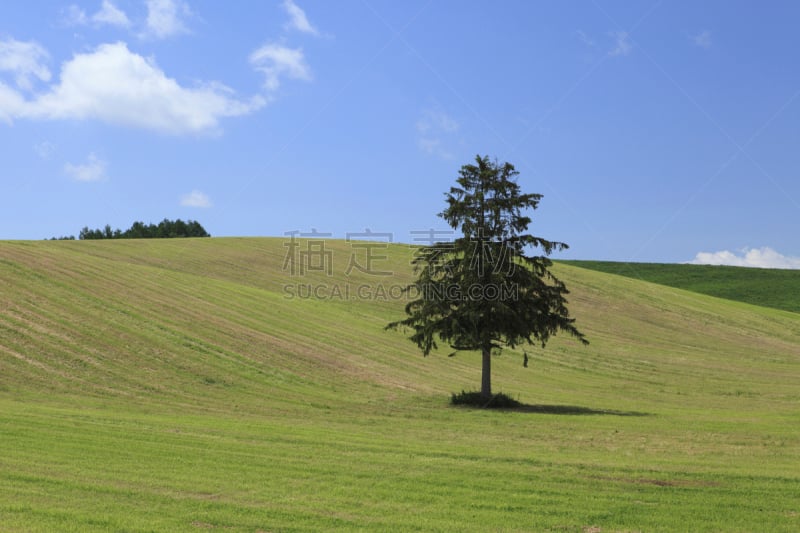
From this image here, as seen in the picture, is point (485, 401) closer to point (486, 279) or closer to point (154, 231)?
point (486, 279)

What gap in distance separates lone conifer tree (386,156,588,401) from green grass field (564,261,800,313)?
3070 inches

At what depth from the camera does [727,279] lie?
383 ft

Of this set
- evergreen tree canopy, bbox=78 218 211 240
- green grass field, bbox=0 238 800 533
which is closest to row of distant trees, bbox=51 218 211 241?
evergreen tree canopy, bbox=78 218 211 240

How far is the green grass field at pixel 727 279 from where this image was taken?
103 m

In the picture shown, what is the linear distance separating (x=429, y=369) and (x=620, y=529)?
30.9 metres

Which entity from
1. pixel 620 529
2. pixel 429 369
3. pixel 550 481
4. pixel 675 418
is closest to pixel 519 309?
pixel 675 418

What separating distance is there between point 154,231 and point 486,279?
136 meters

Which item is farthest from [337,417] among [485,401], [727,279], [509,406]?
[727,279]

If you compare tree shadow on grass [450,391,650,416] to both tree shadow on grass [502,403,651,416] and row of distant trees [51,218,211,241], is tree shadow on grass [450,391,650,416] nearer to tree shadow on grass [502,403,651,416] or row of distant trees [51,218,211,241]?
tree shadow on grass [502,403,651,416]

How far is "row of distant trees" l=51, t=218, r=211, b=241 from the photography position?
146m

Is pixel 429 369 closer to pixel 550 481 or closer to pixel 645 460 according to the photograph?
pixel 645 460

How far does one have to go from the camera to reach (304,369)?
36.9 m

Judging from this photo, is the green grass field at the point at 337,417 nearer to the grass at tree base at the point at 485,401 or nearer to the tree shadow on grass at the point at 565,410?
the tree shadow on grass at the point at 565,410

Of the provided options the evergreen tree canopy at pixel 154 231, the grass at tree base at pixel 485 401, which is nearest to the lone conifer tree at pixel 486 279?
the grass at tree base at pixel 485 401
